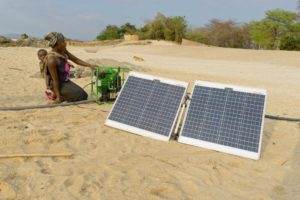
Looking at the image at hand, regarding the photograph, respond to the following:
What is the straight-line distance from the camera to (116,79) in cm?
1015

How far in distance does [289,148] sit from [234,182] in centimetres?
194

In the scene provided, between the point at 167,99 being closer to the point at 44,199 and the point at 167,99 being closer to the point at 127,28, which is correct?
the point at 44,199

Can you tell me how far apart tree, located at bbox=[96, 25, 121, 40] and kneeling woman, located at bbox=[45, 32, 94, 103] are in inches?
1990

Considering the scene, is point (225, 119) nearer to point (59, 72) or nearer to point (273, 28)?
point (59, 72)

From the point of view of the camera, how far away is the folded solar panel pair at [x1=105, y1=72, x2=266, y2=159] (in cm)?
732

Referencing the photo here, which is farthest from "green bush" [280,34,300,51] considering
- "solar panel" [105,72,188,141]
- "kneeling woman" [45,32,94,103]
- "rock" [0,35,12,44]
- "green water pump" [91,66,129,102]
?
"solar panel" [105,72,188,141]

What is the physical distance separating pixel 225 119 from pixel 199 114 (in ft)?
1.33

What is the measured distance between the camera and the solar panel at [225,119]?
7.23 meters

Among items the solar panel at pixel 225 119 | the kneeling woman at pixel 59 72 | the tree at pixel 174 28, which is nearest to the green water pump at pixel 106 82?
the kneeling woman at pixel 59 72

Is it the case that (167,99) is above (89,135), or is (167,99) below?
above

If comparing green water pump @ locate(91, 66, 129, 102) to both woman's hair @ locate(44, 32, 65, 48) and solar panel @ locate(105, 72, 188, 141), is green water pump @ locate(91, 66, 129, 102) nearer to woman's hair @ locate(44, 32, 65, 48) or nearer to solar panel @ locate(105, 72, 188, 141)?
woman's hair @ locate(44, 32, 65, 48)

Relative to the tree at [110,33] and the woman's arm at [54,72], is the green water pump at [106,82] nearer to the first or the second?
the woman's arm at [54,72]

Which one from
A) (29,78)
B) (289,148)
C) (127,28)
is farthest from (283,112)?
(127,28)

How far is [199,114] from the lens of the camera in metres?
7.70
